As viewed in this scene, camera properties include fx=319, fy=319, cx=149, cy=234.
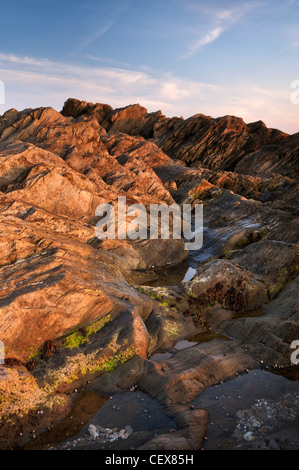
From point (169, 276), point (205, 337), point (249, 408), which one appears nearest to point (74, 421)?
point (249, 408)

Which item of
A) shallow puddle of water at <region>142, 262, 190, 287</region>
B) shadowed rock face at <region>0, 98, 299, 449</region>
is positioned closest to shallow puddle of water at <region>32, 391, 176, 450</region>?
shadowed rock face at <region>0, 98, 299, 449</region>

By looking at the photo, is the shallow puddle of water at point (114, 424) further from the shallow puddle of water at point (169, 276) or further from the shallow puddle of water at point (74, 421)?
the shallow puddle of water at point (169, 276)

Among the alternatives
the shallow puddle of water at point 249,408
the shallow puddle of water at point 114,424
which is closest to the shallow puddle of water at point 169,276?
the shallow puddle of water at point 249,408

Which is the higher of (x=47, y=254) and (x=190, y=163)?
(x=190, y=163)

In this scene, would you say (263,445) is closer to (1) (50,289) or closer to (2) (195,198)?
(1) (50,289)

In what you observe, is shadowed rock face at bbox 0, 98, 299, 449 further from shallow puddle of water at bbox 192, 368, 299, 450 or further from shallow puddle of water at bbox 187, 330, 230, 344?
shallow puddle of water at bbox 192, 368, 299, 450

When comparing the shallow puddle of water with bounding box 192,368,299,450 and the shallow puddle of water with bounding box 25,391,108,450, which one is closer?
the shallow puddle of water with bounding box 192,368,299,450

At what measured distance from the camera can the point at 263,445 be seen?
42.6ft

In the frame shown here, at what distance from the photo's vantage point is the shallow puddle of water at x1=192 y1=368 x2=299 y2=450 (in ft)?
45.8

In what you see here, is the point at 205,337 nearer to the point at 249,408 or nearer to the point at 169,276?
the point at 249,408

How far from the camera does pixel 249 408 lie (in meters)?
16.0

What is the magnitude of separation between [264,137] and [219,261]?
8319cm
